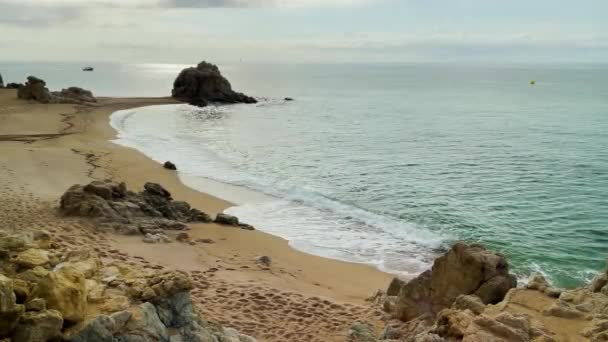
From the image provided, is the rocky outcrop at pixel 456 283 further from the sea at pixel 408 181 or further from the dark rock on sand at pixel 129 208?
the dark rock on sand at pixel 129 208

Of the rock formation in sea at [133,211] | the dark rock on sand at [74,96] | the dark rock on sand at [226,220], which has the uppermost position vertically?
the dark rock on sand at [74,96]

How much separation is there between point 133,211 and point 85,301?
11.5 m

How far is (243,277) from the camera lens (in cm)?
1473

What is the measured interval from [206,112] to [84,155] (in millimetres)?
41481

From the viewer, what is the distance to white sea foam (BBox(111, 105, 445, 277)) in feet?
61.6

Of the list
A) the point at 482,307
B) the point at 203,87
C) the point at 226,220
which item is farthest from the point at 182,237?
the point at 203,87

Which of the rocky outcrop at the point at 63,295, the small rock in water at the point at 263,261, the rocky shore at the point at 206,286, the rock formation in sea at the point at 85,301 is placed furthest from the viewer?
the small rock in water at the point at 263,261

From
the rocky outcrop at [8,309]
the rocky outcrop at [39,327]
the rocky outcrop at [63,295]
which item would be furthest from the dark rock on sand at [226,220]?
the rocky outcrop at [8,309]

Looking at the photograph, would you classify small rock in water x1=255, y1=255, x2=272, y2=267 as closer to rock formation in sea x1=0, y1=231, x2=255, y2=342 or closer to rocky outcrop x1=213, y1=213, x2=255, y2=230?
rocky outcrop x1=213, y1=213, x2=255, y2=230

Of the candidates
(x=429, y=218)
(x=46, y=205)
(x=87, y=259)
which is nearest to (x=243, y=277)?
(x=87, y=259)

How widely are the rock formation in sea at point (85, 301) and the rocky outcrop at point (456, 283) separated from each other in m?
4.25

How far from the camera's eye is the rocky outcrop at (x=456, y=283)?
11.4 metres

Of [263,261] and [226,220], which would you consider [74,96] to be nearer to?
[226,220]

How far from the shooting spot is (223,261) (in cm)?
1606
